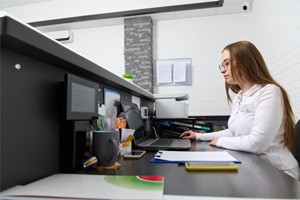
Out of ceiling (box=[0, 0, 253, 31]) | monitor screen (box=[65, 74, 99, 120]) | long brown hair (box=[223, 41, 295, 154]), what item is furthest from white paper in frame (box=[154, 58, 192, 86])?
monitor screen (box=[65, 74, 99, 120])

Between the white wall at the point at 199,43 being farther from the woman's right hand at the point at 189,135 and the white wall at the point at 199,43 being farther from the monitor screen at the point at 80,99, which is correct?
the monitor screen at the point at 80,99

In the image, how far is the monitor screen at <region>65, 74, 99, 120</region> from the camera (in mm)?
587

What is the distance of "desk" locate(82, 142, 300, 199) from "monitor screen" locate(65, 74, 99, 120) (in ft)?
0.58

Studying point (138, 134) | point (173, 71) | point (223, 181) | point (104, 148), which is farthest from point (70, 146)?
point (173, 71)

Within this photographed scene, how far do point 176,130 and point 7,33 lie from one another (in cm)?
147

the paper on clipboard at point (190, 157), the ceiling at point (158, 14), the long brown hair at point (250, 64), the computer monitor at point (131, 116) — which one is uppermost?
the ceiling at point (158, 14)

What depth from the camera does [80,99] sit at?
0.65 metres

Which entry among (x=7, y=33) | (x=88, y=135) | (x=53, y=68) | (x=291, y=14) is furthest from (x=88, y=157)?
(x=291, y=14)

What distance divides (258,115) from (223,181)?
782mm

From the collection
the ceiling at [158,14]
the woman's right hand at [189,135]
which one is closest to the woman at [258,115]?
the woman's right hand at [189,135]

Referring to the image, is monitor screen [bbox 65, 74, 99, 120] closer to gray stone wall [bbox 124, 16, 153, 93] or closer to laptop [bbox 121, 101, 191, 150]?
laptop [bbox 121, 101, 191, 150]

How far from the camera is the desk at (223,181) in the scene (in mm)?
438

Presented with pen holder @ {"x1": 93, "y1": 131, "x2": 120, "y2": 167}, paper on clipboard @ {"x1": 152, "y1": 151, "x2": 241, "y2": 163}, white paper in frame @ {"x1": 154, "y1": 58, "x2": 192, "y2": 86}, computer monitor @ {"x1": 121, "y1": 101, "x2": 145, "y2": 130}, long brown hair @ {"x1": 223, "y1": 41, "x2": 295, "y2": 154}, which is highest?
white paper in frame @ {"x1": 154, "y1": 58, "x2": 192, "y2": 86}

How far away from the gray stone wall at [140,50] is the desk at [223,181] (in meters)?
2.71
